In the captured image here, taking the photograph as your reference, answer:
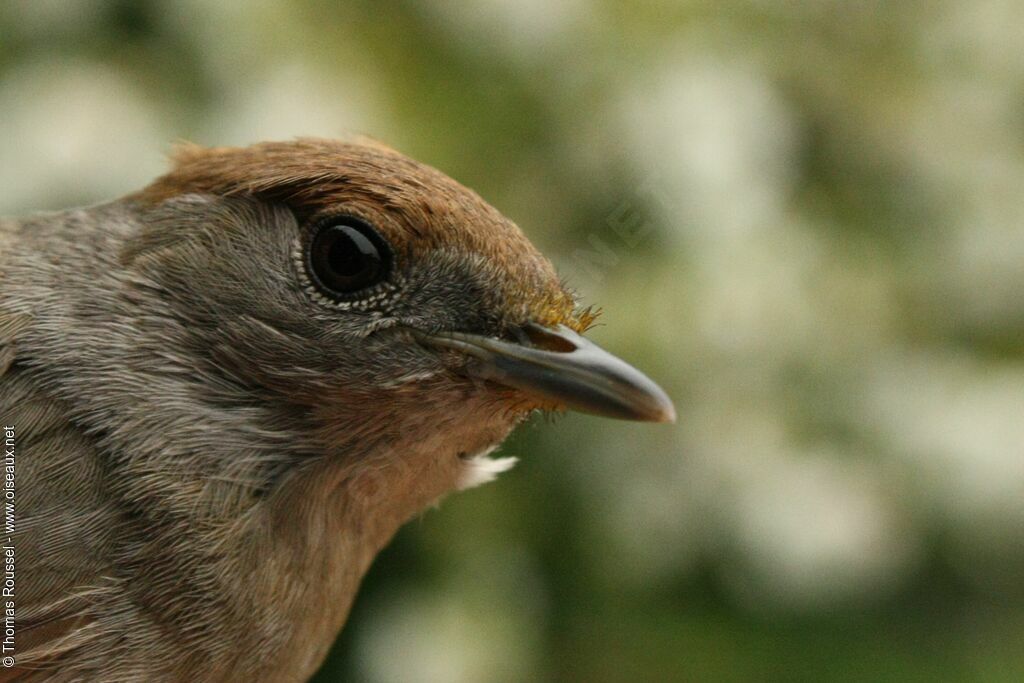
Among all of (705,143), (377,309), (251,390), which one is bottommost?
(251,390)

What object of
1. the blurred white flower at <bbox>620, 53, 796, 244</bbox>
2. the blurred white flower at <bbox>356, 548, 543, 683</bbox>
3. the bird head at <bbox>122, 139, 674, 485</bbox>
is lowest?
the blurred white flower at <bbox>356, 548, 543, 683</bbox>

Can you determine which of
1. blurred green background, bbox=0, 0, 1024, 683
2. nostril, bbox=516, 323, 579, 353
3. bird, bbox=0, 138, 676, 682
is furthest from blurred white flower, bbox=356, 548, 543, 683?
nostril, bbox=516, 323, 579, 353

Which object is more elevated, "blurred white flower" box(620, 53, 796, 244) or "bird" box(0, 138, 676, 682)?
"blurred white flower" box(620, 53, 796, 244)

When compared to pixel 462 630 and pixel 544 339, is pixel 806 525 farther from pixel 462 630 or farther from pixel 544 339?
pixel 544 339

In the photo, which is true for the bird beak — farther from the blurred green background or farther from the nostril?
the blurred green background

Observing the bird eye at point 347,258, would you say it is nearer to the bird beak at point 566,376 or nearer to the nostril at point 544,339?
the bird beak at point 566,376

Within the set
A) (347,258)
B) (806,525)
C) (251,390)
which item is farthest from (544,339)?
(806,525)

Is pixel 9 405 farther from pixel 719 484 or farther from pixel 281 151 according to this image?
pixel 719 484

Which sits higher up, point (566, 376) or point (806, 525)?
point (806, 525)
